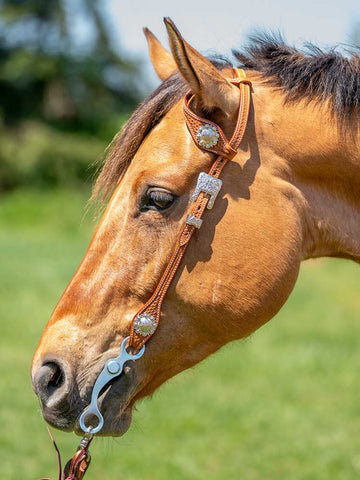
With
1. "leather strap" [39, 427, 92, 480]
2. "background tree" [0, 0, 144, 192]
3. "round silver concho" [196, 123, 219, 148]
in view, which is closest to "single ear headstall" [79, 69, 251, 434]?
"round silver concho" [196, 123, 219, 148]

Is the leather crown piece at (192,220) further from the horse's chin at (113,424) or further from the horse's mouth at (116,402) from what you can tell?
the horse's chin at (113,424)

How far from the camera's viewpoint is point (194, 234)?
220 cm

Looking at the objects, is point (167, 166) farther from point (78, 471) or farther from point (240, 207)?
point (78, 471)

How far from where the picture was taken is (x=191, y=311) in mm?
2230

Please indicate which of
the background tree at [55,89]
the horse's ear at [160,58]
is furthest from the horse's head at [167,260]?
the background tree at [55,89]

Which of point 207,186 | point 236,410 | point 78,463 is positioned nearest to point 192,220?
point 207,186

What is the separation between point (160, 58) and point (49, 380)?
157 centimetres

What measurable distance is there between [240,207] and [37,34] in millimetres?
25209

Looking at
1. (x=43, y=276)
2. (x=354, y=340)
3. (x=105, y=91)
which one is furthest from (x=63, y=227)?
(x=354, y=340)

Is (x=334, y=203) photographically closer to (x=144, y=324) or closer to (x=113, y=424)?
(x=144, y=324)

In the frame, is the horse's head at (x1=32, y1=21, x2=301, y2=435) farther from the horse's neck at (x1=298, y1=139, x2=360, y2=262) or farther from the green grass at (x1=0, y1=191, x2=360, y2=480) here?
the green grass at (x1=0, y1=191, x2=360, y2=480)

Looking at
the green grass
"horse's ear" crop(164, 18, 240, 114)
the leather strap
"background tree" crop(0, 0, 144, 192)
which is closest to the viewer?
"horse's ear" crop(164, 18, 240, 114)

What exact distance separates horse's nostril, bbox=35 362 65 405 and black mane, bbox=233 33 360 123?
4.42ft

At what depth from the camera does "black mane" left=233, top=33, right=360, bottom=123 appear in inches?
92.0
